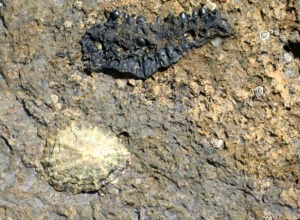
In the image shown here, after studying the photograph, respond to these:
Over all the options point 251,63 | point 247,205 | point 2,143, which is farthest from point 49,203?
point 251,63

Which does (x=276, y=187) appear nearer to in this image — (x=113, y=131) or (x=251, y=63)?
(x=251, y=63)

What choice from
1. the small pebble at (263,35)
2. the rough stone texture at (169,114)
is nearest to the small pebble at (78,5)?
the rough stone texture at (169,114)

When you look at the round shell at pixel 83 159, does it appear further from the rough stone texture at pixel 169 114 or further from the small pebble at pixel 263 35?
the small pebble at pixel 263 35

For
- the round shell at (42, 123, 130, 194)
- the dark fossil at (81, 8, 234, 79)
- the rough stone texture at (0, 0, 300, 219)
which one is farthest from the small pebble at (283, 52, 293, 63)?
the round shell at (42, 123, 130, 194)

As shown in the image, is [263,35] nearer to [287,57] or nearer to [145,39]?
[287,57]

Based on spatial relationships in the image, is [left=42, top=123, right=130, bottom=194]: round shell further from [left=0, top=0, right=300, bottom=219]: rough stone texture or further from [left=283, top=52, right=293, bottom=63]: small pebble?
[left=283, top=52, right=293, bottom=63]: small pebble

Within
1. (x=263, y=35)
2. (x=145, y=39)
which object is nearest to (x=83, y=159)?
(x=145, y=39)
